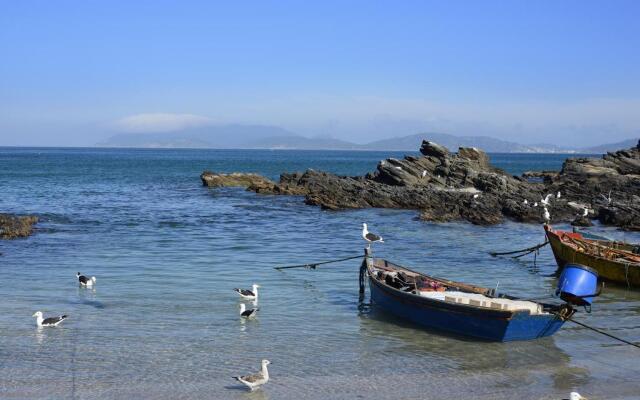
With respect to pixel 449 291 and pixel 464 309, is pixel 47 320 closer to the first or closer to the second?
pixel 464 309

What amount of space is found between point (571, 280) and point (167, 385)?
30.5ft

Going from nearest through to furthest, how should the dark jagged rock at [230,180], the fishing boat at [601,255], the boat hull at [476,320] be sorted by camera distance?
1. the boat hull at [476,320]
2. the fishing boat at [601,255]
3. the dark jagged rock at [230,180]

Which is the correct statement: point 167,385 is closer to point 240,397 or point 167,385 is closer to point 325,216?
point 240,397

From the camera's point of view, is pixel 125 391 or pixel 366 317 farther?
pixel 366 317

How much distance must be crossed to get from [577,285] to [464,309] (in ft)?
8.54

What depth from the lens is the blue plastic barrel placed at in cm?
1731

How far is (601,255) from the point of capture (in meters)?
26.4

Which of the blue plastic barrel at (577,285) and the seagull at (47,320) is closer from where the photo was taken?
the blue plastic barrel at (577,285)

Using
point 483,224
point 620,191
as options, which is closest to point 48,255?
point 483,224

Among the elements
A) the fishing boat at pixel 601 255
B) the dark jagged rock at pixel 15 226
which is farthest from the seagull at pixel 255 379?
the dark jagged rock at pixel 15 226

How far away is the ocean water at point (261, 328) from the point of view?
1459 cm

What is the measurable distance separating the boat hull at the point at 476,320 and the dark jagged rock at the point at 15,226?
65.9 ft

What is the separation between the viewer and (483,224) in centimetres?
4200

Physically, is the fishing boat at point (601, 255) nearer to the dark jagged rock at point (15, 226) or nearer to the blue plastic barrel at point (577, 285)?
the blue plastic barrel at point (577, 285)
